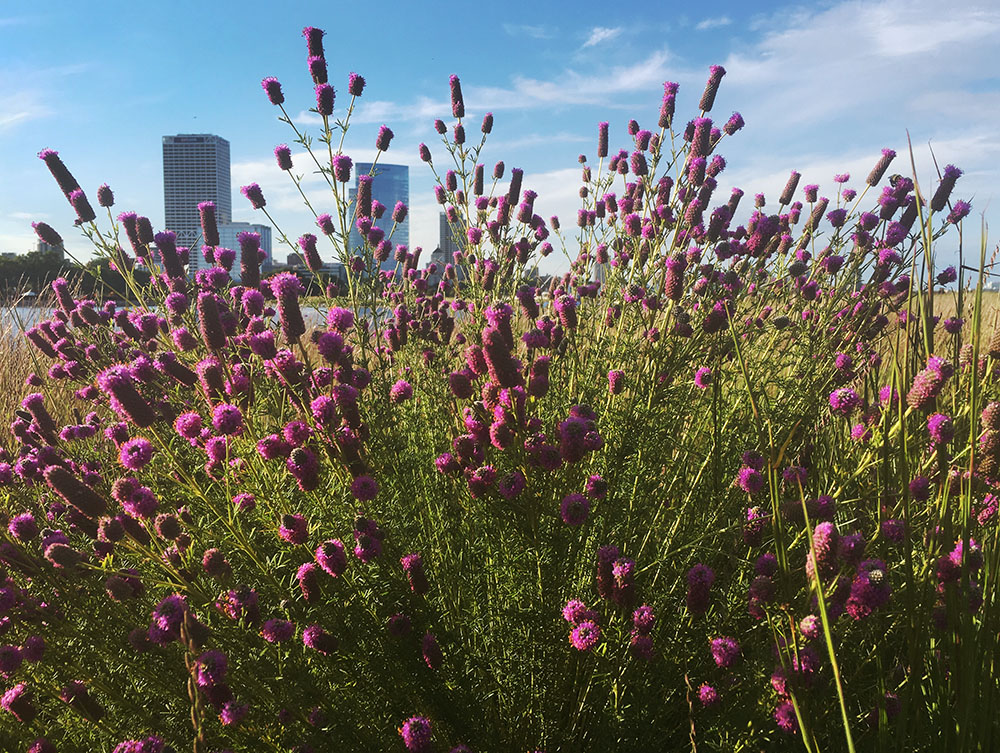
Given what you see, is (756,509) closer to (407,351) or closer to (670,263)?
(670,263)

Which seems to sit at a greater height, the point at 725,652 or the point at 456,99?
the point at 456,99

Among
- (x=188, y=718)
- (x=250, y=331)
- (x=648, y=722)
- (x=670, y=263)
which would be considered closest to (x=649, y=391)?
(x=670, y=263)

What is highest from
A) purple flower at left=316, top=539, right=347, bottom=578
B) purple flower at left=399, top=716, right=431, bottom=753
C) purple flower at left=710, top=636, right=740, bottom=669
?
purple flower at left=316, top=539, right=347, bottom=578

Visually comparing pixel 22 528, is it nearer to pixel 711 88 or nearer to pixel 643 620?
pixel 643 620

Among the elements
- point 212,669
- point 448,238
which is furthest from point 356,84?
point 212,669

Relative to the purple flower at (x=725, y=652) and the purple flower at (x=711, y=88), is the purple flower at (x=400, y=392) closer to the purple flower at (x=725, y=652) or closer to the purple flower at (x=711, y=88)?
the purple flower at (x=725, y=652)

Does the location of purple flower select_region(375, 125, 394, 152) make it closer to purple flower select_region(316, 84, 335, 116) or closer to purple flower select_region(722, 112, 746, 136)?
purple flower select_region(316, 84, 335, 116)

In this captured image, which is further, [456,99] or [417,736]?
[456,99]

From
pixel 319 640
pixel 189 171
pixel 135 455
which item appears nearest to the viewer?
pixel 319 640

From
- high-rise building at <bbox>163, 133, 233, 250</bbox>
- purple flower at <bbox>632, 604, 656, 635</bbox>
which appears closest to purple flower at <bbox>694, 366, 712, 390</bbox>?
purple flower at <bbox>632, 604, 656, 635</bbox>

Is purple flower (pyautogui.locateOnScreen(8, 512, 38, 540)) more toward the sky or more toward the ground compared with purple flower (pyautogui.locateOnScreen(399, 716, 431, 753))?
more toward the sky

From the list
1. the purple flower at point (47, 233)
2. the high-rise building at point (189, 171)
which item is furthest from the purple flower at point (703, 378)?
the high-rise building at point (189, 171)

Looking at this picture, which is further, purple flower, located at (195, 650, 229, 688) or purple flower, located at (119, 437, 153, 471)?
purple flower, located at (119, 437, 153, 471)

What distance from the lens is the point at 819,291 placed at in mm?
3676
